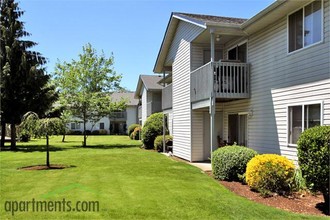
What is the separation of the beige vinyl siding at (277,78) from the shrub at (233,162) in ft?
5.21

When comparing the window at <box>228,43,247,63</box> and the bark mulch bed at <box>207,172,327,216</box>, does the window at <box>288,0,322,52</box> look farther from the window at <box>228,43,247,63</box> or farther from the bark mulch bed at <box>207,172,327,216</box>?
the bark mulch bed at <box>207,172,327,216</box>

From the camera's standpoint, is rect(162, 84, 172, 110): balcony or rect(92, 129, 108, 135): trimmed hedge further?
rect(92, 129, 108, 135): trimmed hedge

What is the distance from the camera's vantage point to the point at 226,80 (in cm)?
1356

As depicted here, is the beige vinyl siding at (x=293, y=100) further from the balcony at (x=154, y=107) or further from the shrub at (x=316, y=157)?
the balcony at (x=154, y=107)

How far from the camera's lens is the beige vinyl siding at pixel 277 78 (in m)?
9.59

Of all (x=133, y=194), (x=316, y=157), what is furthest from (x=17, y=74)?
(x=316, y=157)

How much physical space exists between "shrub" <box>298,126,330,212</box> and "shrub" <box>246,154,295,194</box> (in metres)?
1.45

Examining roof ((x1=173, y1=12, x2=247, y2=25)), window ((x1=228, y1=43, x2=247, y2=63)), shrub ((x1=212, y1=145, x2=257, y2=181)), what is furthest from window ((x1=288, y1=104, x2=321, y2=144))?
roof ((x1=173, y1=12, x2=247, y2=25))

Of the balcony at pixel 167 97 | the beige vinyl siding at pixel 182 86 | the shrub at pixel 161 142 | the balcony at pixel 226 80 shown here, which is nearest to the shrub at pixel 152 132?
the shrub at pixel 161 142

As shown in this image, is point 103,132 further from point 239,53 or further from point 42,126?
point 239,53

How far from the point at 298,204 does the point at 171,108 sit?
14395 mm

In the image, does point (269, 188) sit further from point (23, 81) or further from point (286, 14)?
point (23, 81)

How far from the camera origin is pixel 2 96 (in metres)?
23.5

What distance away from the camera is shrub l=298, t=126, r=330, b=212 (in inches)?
276
